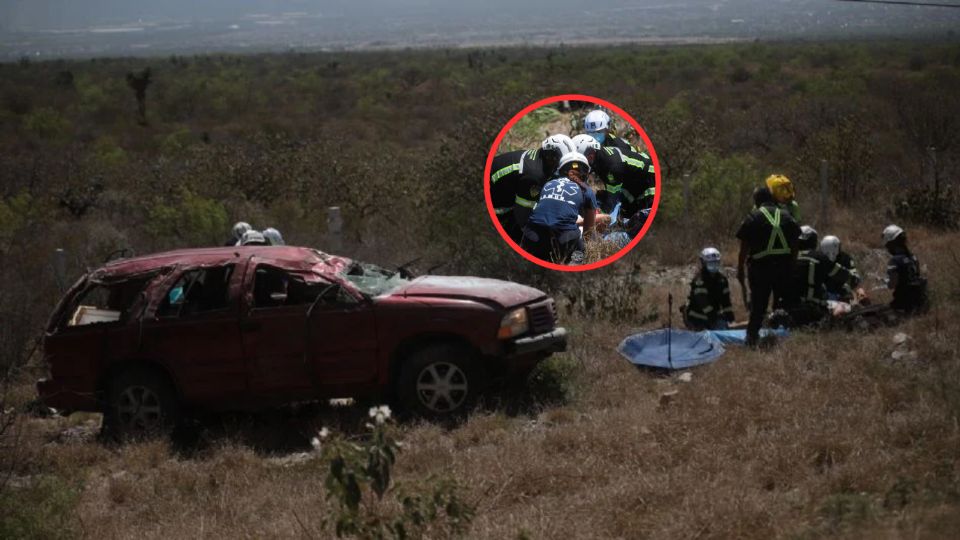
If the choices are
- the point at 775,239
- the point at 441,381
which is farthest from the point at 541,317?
the point at 775,239

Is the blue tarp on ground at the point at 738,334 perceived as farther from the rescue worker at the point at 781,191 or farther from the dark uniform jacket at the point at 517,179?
the dark uniform jacket at the point at 517,179

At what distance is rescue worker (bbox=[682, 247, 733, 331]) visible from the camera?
36.7 feet

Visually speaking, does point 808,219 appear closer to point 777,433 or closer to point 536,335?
point 536,335

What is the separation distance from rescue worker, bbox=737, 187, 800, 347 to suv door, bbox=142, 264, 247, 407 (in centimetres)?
461

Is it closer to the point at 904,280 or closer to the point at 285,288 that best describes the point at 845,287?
the point at 904,280

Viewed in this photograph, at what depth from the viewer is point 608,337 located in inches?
445

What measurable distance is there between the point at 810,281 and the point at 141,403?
6.39m

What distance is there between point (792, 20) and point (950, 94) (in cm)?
10293

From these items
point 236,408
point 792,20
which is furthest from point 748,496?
point 792,20

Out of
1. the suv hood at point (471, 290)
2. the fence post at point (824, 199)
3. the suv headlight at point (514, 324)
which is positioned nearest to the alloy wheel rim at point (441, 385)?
the suv headlight at point (514, 324)

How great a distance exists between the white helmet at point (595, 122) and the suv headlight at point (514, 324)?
102 inches

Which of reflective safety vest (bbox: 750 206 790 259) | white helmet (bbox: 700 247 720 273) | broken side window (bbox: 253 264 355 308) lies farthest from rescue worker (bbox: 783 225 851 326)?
broken side window (bbox: 253 264 355 308)

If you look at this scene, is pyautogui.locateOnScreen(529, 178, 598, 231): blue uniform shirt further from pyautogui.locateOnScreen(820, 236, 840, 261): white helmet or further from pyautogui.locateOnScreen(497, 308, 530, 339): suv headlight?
pyautogui.locateOnScreen(820, 236, 840, 261): white helmet

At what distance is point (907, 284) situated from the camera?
10672mm
